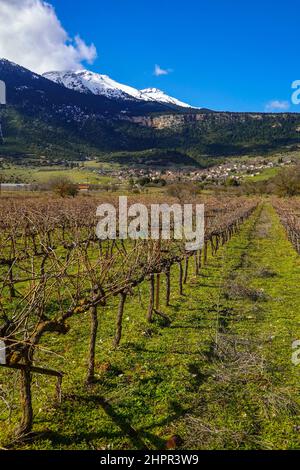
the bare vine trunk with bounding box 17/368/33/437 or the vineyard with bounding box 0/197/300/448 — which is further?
the vineyard with bounding box 0/197/300/448

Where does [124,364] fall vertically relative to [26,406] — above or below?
below

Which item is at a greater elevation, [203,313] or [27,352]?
[27,352]

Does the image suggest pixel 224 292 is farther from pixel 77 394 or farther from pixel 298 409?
pixel 77 394

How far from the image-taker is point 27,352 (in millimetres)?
5109

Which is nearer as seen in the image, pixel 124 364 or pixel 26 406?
pixel 26 406

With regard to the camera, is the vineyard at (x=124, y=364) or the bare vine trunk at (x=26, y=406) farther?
the vineyard at (x=124, y=364)

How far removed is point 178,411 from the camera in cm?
630
